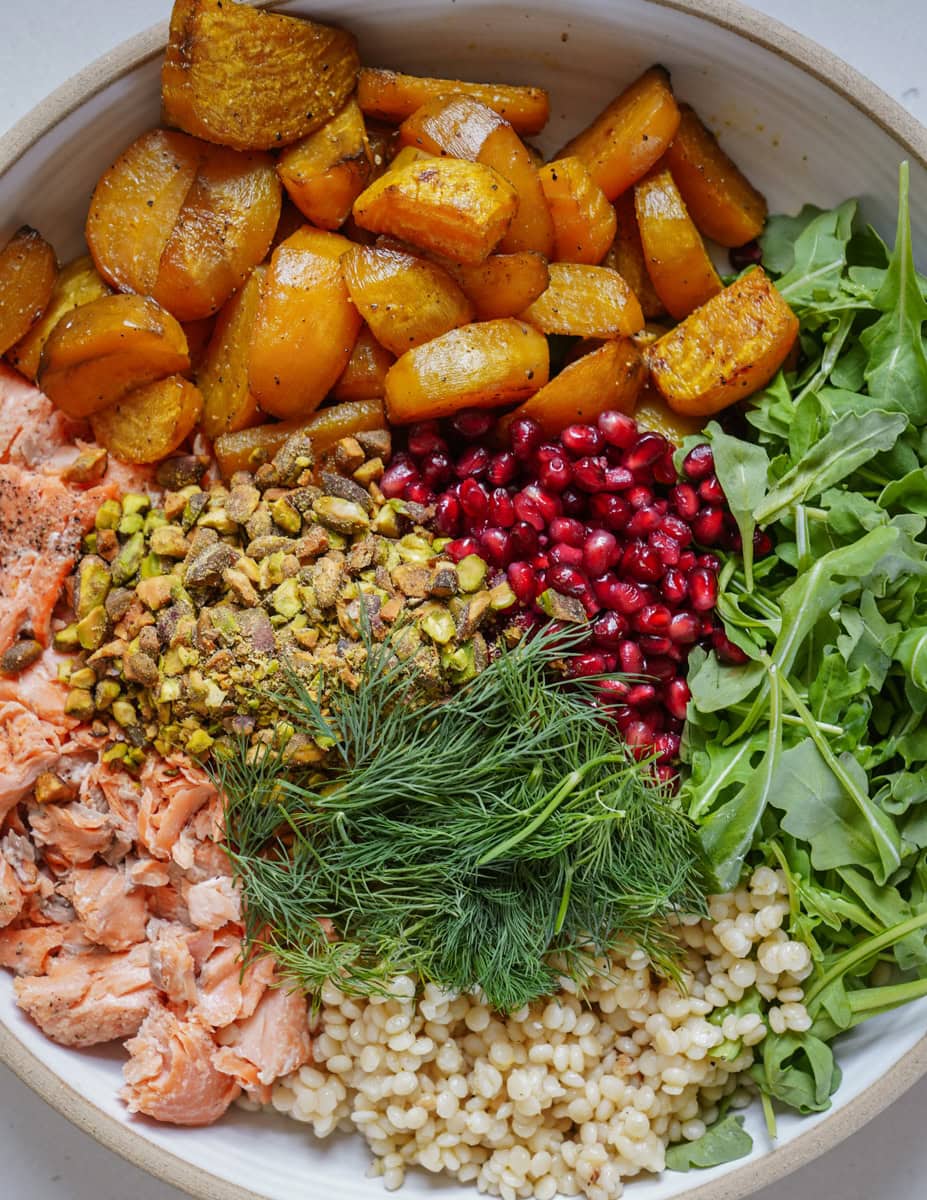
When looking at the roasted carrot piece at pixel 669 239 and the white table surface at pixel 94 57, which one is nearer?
the roasted carrot piece at pixel 669 239

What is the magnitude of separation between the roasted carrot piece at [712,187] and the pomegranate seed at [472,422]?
82 centimetres

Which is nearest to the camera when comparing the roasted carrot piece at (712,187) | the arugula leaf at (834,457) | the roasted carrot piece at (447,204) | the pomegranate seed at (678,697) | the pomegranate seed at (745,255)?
the roasted carrot piece at (447,204)

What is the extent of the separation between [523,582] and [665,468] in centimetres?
48

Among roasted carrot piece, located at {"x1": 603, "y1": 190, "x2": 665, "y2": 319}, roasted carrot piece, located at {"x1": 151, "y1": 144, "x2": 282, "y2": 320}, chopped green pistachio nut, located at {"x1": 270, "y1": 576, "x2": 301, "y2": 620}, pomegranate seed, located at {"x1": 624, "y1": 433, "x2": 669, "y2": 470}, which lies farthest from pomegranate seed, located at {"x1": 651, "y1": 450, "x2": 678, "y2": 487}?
roasted carrot piece, located at {"x1": 151, "y1": 144, "x2": 282, "y2": 320}

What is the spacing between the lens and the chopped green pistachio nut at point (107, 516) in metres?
2.78

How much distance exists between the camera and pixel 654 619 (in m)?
2.73

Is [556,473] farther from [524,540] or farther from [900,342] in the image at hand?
[900,342]

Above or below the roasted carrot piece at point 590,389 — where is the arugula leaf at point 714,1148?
below

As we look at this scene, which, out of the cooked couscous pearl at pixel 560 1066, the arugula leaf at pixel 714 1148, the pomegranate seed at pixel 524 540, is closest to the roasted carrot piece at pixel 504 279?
the pomegranate seed at pixel 524 540

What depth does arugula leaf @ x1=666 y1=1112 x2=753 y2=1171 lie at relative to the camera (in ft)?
8.84

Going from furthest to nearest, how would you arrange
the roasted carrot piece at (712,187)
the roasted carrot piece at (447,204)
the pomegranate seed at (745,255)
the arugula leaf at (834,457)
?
1. the pomegranate seed at (745,255)
2. the roasted carrot piece at (712,187)
3. the arugula leaf at (834,457)
4. the roasted carrot piece at (447,204)

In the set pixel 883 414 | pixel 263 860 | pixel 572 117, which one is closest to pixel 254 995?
pixel 263 860

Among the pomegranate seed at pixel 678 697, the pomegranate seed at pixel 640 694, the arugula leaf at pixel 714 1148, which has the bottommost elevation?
the arugula leaf at pixel 714 1148

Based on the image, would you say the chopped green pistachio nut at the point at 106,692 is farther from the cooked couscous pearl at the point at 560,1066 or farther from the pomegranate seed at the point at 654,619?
the pomegranate seed at the point at 654,619
